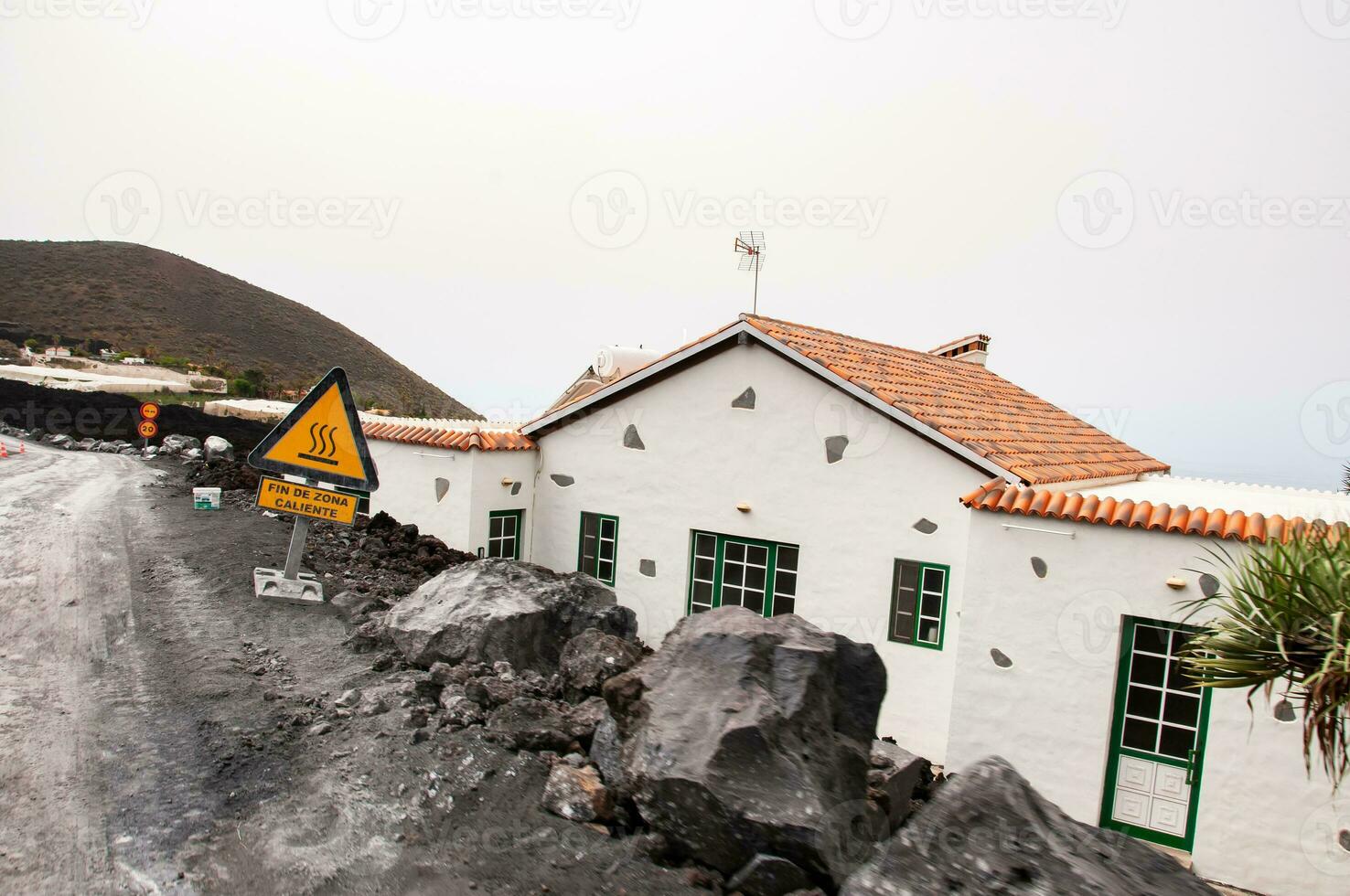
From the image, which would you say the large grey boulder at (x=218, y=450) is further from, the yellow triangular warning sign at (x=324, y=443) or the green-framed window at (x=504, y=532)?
the yellow triangular warning sign at (x=324, y=443)

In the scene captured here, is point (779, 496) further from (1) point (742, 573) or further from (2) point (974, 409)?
(2) point (974, 409)

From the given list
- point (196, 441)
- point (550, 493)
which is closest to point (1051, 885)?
point (550, 493)

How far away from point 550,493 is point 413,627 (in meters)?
6.06

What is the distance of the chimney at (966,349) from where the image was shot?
59.9 ft

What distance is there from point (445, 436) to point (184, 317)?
2453 inches

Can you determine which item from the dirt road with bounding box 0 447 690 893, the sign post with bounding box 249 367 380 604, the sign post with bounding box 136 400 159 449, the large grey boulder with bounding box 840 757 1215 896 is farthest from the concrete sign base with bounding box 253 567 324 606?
the sign post with bounding box 136 400 159 449

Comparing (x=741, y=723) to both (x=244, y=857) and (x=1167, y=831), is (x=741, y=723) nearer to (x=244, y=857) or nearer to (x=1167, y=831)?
(x=244, y=857)

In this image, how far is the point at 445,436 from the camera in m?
13.4

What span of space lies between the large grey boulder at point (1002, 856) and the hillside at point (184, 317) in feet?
168

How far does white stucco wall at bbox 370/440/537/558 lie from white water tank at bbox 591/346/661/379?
321 centimetres

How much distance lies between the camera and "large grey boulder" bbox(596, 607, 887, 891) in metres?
4.82

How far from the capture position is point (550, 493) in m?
13.6

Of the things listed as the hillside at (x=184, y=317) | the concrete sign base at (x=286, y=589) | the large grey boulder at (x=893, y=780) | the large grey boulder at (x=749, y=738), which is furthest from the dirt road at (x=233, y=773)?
the hillside at (x=184, y=317)

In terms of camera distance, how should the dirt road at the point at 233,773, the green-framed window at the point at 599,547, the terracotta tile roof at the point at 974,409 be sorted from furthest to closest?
the green-framed window at the point at 599,547
the terracotta tile roof at the point at 974,409
the dirt road at the point at 233,773
